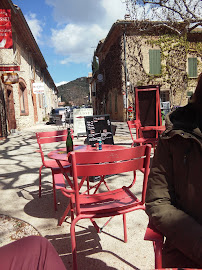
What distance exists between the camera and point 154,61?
20062 millimetres

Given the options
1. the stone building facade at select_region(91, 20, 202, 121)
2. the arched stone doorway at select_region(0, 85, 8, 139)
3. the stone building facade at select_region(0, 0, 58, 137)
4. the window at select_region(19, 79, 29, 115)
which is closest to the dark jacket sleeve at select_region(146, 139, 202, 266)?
the stone building facade at select_region(0, 0, 58, 137)

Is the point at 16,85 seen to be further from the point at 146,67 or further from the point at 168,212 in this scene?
the point at 168,212

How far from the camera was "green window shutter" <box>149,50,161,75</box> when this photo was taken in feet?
65.8

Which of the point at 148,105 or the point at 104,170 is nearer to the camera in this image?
the point at 104,170

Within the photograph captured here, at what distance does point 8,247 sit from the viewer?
129cm

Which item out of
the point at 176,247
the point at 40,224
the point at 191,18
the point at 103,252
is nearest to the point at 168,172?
the point at 176,247

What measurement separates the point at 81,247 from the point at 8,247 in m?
1.29

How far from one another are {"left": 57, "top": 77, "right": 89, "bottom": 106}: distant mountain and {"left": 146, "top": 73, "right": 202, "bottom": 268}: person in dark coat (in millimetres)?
109686

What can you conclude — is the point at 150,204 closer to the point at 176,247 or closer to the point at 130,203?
the point at 176,247

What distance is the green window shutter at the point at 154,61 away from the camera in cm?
2005

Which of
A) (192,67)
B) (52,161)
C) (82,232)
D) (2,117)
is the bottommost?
(82,232)

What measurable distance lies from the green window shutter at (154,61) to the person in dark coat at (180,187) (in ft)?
65.6

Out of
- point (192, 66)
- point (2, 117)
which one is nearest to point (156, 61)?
point (192, 66)

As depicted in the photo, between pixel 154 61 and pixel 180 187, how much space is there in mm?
20381
